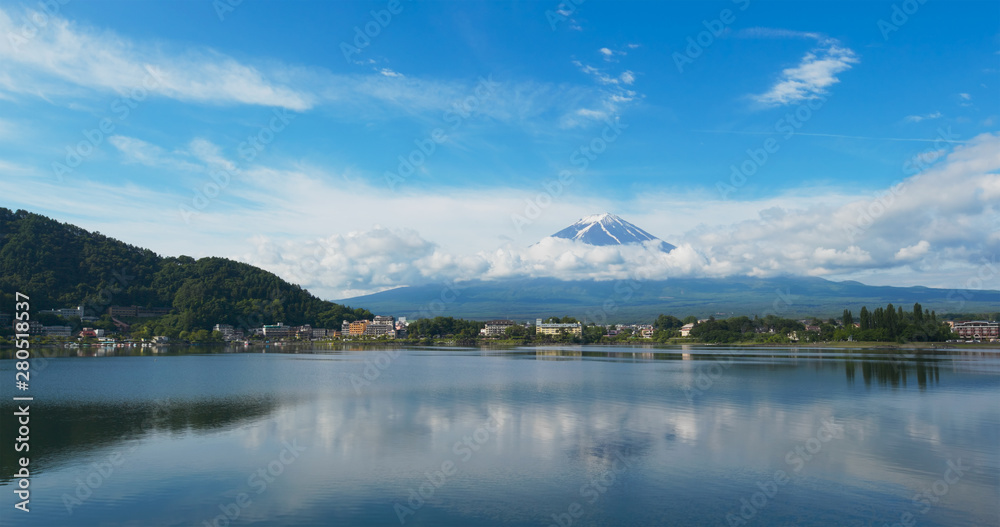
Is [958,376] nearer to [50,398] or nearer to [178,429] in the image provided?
[178,429]

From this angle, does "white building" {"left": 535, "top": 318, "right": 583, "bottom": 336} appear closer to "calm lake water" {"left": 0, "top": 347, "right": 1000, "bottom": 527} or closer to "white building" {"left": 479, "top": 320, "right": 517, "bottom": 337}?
"white building" {"left": 479, "top": 320, "right": 517, "bottom": 337}

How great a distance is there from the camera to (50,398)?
850 inches

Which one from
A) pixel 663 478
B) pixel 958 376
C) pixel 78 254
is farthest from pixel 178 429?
pixel 78 254

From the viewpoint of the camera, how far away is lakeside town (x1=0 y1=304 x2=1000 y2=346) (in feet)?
237

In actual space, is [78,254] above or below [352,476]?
above

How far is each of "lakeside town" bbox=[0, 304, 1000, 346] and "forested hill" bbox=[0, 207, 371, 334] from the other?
7.10 ft

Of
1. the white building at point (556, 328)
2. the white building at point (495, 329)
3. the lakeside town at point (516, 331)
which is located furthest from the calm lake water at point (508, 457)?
the white building at point (495, 329)

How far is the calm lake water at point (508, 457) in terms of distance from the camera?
931cm

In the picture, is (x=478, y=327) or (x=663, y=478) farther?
(x=478, y=327)

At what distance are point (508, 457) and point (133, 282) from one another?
378 feet

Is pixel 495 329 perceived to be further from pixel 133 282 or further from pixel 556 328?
pixel 133 282

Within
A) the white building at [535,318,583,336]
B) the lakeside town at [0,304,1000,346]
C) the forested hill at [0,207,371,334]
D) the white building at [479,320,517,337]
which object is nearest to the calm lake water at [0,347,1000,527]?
the lakeside town at [0,304,1000,346]

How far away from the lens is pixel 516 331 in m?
112

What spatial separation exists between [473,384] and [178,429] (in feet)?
47.3
